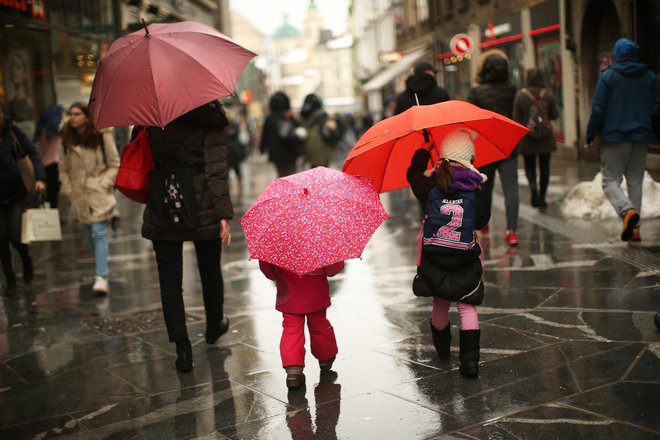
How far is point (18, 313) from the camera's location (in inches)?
321

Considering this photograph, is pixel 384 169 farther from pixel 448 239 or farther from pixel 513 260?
pixel 513 260

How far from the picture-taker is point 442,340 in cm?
561

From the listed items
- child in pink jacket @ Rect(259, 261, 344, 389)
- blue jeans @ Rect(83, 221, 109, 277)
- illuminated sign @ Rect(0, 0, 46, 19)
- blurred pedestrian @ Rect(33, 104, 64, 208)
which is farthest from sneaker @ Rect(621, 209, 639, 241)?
illuminated sign @ Rect(0, 0, 46, 19)

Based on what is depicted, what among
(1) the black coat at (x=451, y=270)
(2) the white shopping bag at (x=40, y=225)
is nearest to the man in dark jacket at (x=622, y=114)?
(1) the black coat at (x=451, y=270)

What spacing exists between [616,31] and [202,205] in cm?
1471

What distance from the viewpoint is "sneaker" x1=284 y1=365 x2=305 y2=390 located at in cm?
532

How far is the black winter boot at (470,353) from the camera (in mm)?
5234

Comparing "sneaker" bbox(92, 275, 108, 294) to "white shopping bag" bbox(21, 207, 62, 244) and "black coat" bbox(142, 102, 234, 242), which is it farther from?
"black coat" bbox(142, 102, 234, 242)

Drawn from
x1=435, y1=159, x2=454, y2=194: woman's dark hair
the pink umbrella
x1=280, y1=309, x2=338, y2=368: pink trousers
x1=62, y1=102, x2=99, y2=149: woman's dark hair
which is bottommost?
x1=280, y1=309, x2=338, y2=368: pink trousers

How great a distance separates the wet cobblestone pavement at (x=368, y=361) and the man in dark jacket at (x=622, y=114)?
585 mm

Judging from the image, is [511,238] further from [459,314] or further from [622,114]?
[459,314]

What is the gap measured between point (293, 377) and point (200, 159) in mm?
1491

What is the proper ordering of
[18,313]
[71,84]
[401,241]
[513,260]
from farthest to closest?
[71,84], [401,241], [513,260], [18,313]

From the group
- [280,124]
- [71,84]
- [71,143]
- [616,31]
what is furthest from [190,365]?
[616,31]
